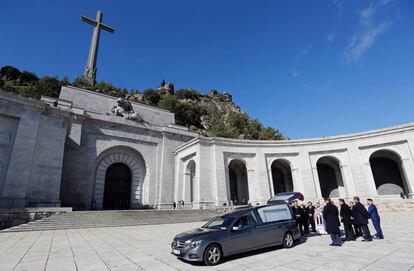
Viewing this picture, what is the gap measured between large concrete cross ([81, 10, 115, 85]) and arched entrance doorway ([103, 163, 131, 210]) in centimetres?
2987

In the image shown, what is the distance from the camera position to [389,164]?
23578 mm

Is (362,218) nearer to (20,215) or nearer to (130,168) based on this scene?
(20,215)

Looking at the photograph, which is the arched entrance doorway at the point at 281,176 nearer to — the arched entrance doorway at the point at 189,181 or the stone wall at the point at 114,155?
the arched entrance doorway at the point at 189,181

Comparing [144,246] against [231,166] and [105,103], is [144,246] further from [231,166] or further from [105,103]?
[105,103]

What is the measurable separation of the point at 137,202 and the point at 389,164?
27.0m

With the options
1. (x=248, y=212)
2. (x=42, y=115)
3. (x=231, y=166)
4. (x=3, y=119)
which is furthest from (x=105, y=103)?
(x=248, y=212)

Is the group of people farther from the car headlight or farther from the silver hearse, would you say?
the car headlight

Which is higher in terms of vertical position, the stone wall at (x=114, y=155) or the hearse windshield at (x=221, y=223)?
the stone wall at (x=114, y=155)

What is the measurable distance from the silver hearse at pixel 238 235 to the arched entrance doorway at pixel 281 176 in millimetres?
20288

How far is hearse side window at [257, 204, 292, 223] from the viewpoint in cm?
727

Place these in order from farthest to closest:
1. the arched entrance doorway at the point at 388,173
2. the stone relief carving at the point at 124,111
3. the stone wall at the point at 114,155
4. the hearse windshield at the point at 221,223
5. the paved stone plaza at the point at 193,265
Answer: the stone relief carving at the point at 124,111, the arched entrance doorway at the point at 388,173, the stone wall at the point at 114,155, the hearse windshield at the point at 221,223, the paved stone plaza at the point at 193,265

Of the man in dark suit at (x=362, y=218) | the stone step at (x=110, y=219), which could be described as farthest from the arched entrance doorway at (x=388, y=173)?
the man in dark suit at (x=362, y=218)

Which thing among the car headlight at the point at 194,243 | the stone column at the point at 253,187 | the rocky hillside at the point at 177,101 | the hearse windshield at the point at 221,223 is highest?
the rocky hillside at the point at 177,101

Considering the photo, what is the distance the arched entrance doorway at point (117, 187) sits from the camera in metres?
22.9
